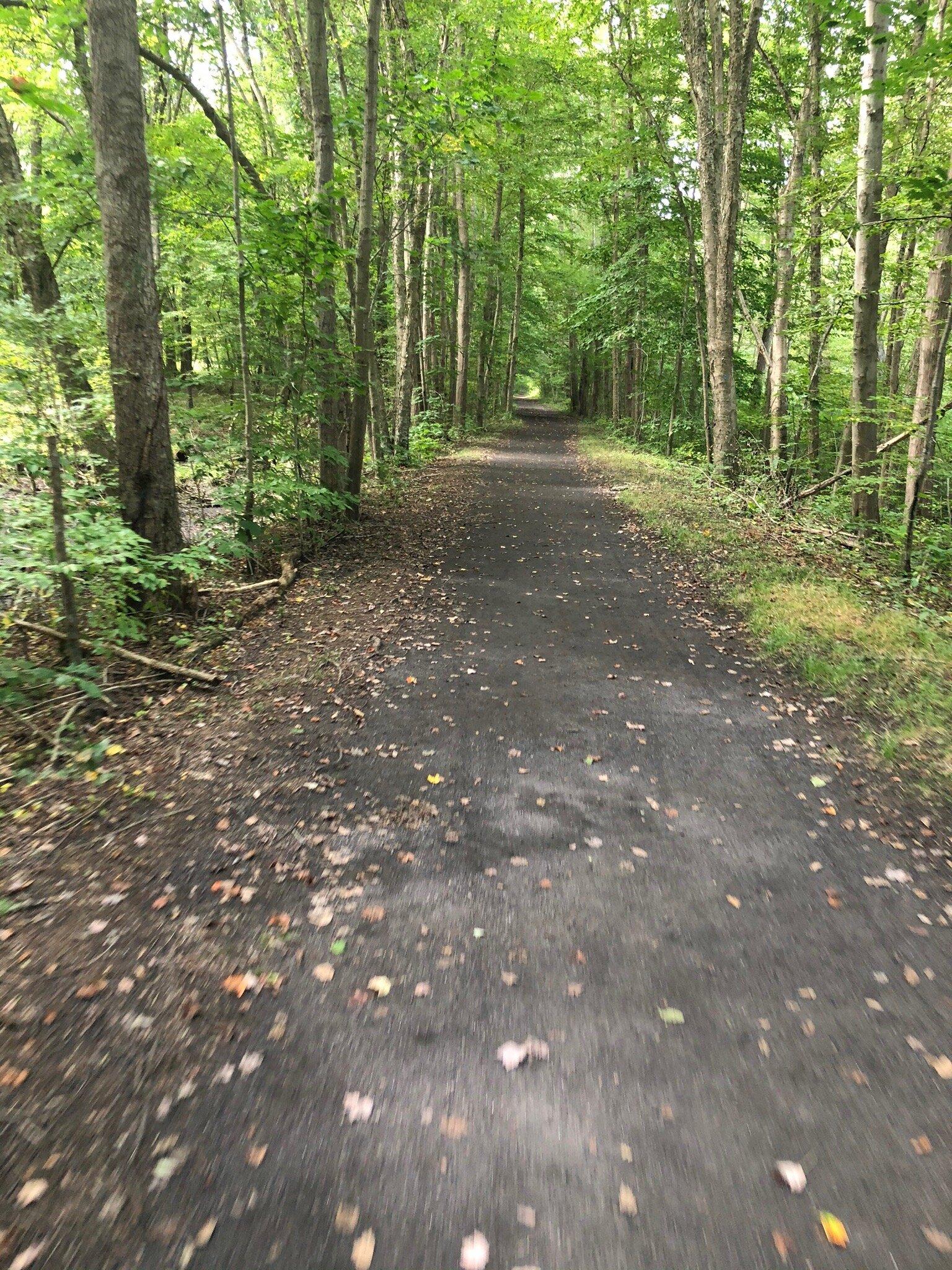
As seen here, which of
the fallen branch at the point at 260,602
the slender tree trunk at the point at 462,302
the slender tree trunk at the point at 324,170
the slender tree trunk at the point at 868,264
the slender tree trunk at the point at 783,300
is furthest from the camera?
the slender tree trunk at the point at 462,302

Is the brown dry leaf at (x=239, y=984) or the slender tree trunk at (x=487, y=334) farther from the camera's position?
the slender tree trunk at (x=487, y=334)

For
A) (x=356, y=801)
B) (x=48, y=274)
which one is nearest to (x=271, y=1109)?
(x=356, y=801)

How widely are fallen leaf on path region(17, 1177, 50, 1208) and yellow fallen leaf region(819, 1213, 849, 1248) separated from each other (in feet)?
7.37

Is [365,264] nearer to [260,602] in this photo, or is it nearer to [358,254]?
[358,254]

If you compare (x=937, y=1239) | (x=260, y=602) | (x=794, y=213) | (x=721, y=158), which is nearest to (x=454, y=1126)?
(x=937, y=1239)

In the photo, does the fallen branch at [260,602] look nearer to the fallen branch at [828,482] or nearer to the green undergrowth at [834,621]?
the green undergrowth at [834,621]

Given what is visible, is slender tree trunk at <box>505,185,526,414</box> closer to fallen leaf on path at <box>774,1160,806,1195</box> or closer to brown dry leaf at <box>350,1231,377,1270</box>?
fallen leaf on path at <box>774,1160,806,1195</box>

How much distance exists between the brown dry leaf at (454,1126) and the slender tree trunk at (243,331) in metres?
7.05

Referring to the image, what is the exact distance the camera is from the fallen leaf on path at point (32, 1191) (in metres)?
1.99

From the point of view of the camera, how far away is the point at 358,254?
420 inches

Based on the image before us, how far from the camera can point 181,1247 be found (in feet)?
6.25

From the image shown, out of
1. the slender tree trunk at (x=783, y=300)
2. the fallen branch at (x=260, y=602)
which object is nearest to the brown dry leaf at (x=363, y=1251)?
the fallen branch at (x=260, y=602)

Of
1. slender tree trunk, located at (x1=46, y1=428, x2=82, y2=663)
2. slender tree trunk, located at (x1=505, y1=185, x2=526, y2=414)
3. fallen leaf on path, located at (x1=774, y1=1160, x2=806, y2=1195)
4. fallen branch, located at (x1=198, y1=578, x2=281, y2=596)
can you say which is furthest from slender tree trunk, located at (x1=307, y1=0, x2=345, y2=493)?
slender tree trunk, located at (x1=505, y1=185, x2=526, y2=414)

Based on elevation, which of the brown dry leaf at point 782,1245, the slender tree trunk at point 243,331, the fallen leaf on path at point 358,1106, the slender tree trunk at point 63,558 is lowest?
the fallen leaf on path at point 358,1106
